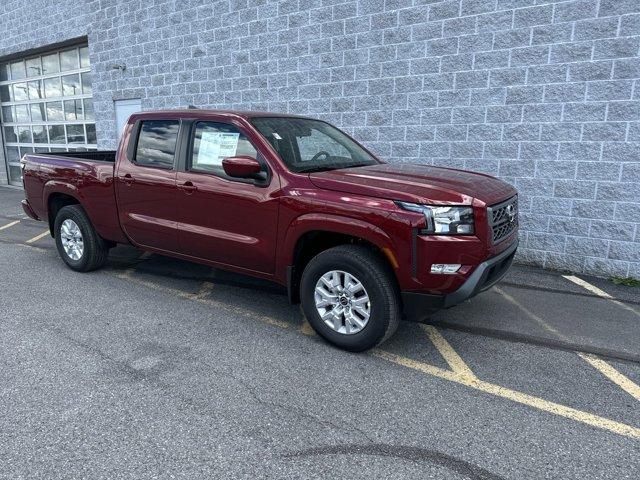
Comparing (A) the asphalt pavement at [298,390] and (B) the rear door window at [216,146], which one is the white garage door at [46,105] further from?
(B) the rear door window at [216,146]

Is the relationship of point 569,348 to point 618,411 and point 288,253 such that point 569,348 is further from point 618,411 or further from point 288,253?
point 288,253

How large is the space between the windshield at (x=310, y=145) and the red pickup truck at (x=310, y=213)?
0.05ft

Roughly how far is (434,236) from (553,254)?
358 cm

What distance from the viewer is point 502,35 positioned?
618 centimetres

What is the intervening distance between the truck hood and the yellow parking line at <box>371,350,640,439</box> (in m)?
1.19

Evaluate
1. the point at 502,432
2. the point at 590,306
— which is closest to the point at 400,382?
the point at 502,432

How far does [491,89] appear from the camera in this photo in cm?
637

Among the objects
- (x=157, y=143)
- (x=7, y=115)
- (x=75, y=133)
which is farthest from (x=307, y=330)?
(x=7, y=115)

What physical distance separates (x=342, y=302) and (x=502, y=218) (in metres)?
1.38

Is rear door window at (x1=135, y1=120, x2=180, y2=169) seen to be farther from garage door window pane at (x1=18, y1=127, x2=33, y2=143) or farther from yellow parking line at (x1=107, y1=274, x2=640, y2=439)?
garage door window pane at (x1=18, y1=127, x2=33, y2=143)

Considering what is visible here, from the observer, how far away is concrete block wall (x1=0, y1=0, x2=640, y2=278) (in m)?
5.73

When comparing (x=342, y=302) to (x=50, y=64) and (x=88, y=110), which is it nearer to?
(x=88, y=110)

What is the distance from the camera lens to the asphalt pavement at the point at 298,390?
102 inches

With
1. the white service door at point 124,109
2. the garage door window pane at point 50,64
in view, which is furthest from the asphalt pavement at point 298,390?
the garage door window pane at point 50,64
